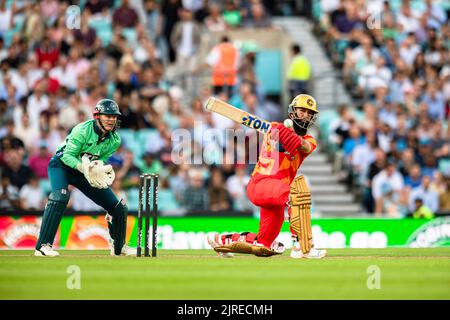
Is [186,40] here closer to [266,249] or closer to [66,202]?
[66,202]

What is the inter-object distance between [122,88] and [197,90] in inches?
85.0

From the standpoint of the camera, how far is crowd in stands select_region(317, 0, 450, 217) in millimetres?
20922

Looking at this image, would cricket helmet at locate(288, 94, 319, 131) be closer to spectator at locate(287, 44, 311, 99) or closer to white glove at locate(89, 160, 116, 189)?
white glove at locate(89, 160, 116, 189)

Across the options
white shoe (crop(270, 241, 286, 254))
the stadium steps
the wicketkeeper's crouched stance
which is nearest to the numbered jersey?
the wicketkeeper's crouched stance

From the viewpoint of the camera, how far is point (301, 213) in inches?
520

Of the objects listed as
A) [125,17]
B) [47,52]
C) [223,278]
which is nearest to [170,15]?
[125,17]

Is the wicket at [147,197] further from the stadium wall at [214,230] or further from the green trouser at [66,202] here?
the stadium wall at [214,230]

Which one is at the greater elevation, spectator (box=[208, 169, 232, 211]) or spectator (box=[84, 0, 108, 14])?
spectator (box=[84, 0, 108, 14])

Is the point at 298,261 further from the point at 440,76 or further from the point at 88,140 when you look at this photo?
the point at 440,76

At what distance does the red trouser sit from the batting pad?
176 mm

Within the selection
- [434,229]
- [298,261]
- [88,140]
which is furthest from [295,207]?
[434,229]
